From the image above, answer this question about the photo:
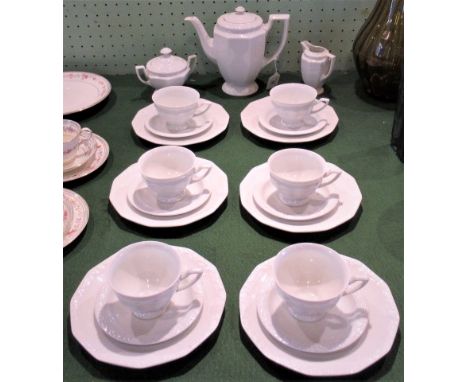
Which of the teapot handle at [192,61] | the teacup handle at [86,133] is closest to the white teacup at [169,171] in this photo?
the teacup handle at [86,133]

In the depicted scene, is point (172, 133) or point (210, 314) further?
point (172, 133)

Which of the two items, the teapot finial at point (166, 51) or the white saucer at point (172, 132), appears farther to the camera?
the teapot finial at point (166, 51)

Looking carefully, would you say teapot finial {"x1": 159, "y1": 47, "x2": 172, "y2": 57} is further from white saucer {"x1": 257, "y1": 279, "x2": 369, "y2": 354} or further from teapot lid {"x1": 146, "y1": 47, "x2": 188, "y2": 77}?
white saucer {"x1": 257, "y1": 279, "x2": 369, "y2": 354}

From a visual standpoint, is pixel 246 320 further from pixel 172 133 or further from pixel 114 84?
pixel 114 84

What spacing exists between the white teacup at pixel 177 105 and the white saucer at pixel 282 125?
162 mm

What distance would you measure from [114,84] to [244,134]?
19.4 inches

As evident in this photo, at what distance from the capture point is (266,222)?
0.92 m

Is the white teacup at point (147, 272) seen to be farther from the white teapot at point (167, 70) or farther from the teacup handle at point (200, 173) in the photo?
the white teapot at point (167, 70)

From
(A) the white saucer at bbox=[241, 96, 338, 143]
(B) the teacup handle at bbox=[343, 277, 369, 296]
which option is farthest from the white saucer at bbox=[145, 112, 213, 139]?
(B) the teacup handle at bbox=[343, 277, 369, 296]

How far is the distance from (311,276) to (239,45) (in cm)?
75

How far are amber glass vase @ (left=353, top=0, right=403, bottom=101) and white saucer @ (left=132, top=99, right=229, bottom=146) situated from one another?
15.9 inches

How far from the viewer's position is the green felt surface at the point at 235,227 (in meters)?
0.72

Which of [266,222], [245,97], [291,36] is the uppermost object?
[291,36]

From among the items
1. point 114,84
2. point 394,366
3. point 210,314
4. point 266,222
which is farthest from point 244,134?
point 394,366
